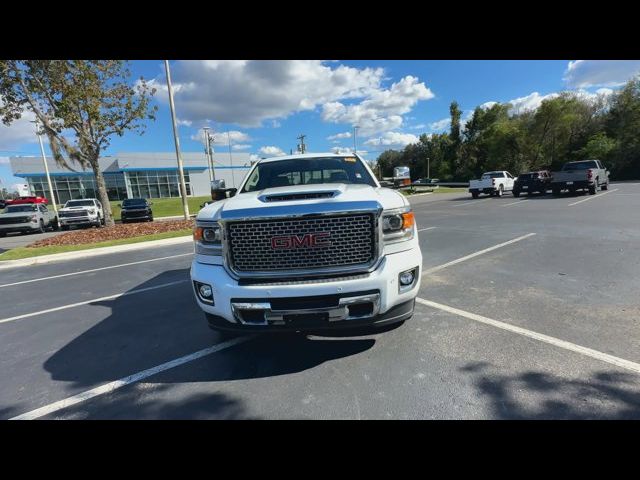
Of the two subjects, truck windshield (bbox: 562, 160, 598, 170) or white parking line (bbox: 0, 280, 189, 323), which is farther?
truck windshield (bbox: 562, 160, 598, 170)

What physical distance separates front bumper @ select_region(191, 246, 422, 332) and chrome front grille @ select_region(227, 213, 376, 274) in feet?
0.52

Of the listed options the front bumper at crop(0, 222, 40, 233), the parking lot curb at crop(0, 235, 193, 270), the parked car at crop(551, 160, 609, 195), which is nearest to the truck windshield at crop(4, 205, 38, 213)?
the front bumper at crop(0, 222, 40, 233)

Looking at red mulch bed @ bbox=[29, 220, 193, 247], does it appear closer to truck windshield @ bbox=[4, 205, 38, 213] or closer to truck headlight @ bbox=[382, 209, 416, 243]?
truck windshield @ bbox=[4, 205, 38, 213]

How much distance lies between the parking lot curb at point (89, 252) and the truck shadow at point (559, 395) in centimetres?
1073

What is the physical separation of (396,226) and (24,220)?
69.8 feet

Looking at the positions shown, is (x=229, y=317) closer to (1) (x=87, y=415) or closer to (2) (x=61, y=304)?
(1) (x=87, y=415)

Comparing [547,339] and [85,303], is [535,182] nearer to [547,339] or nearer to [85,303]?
[547,339]

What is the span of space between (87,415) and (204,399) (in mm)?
854

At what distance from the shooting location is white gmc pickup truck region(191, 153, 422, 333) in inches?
101

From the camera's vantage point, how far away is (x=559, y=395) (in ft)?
7.85

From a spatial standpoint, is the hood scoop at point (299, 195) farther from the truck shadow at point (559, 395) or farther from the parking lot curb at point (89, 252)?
the parking lot curb at point (89, 252)

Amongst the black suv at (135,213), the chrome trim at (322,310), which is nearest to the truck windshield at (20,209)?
the black suv at (135,213)
